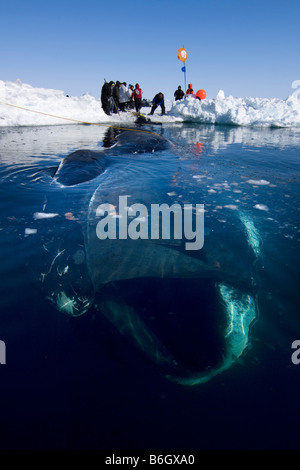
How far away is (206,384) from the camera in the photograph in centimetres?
165

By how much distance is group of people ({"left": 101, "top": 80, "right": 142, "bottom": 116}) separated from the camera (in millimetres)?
18781

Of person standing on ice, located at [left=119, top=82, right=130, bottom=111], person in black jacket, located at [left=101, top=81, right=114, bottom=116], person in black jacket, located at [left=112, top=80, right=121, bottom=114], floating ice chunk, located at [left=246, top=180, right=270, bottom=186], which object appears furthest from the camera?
person standing on ice, located at [left=119, top=82, right=130, bottom=111]

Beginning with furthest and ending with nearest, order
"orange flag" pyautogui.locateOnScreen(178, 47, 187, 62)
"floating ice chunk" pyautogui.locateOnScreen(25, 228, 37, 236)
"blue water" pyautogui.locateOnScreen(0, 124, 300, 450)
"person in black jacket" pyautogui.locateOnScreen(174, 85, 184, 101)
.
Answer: "person in black jacket" pyautogui.locateOnScreen(174, 85, 184, 101) → "orange flag" pyautogui.locateOnScreen(178, 47, 187, 62) → "floating ice chunk" pyautogui.locateOnScreen(25, 228, 37, 236) → "blue water" pyautogui.locateOnScreen(0, 124, 300, 450)

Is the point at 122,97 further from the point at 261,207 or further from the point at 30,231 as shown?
the point at 30,231

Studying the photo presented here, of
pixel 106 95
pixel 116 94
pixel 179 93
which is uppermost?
pixel 179 93

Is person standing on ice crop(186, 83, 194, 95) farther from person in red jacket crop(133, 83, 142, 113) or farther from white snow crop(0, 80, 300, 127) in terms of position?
person in red jacket crop(133, 83, 142, 113)

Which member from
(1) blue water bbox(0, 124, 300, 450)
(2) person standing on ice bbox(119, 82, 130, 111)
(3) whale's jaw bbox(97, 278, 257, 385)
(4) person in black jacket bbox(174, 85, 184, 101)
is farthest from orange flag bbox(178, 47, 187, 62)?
(3) whale's jaw bbox(97, 278, 257, 385)

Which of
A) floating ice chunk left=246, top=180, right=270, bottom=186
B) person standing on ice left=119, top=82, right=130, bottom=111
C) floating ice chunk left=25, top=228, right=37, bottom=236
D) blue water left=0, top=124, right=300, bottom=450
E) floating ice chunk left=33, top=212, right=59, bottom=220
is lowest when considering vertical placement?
blue water left=0, top=124, right=300, bottom=450

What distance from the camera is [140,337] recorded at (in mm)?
1949

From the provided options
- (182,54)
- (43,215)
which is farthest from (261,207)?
(182,54)

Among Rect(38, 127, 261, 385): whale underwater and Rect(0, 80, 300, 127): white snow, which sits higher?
Rect(0, 80, 300, 127): white snow

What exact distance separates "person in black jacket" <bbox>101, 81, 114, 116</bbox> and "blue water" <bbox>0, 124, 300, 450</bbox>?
17791mm

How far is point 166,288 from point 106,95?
20.3 metres
